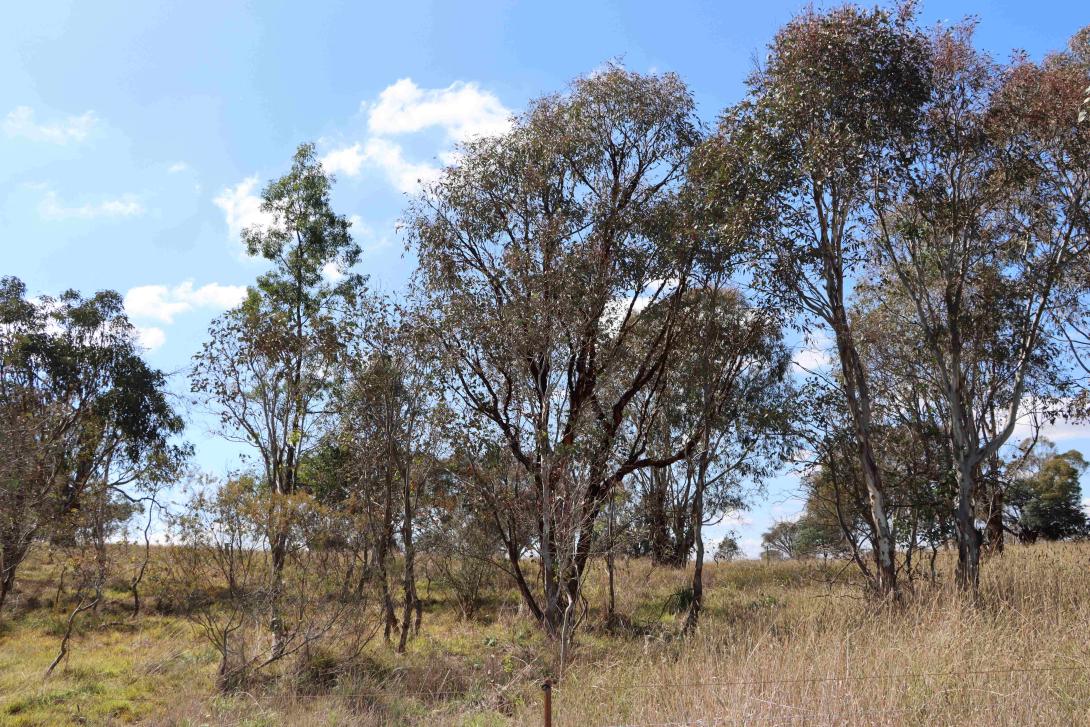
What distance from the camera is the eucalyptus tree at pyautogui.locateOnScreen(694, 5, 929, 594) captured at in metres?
11.7

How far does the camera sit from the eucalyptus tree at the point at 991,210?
12023 mm

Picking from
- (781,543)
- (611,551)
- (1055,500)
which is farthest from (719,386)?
(1055,500)

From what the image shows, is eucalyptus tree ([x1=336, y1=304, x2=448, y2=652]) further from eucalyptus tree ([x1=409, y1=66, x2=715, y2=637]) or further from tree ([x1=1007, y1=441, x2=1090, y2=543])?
tree ([x1=1007, y1=441, x2=1090, y2=543])

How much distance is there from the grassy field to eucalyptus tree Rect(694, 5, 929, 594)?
2.89m

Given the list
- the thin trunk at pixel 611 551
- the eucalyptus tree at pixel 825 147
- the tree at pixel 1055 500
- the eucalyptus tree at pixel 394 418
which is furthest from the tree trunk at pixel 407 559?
the tree at pixel 1055 500

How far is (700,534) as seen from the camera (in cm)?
1547

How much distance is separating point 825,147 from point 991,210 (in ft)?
11.7

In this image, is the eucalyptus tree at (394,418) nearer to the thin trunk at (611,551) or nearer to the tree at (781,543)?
the thin trunk at (611,551)

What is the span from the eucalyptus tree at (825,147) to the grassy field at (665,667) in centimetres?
289

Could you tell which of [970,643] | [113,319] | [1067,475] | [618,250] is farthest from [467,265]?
[1067,475]

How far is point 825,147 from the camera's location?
11633 millimetres

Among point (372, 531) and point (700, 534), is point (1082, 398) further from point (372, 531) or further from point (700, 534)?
point (372, 531)

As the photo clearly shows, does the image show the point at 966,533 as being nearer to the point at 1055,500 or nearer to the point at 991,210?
the point at 991,210

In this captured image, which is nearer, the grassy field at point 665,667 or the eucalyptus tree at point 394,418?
the grassy field at point 665,667
